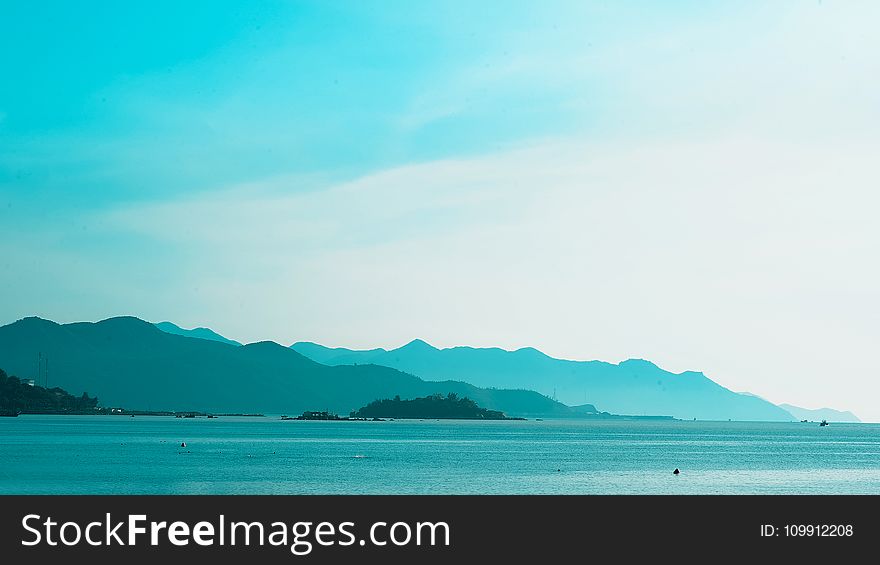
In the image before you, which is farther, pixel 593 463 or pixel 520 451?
pixel 520 451
